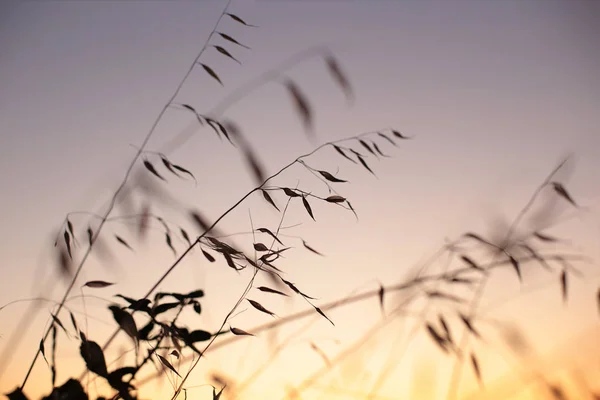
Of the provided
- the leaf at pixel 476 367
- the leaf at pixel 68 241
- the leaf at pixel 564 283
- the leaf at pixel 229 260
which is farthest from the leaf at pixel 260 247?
the leaf at pixel 564 283

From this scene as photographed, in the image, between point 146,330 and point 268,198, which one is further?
point 146,330

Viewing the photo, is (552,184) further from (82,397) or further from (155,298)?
(82,397)

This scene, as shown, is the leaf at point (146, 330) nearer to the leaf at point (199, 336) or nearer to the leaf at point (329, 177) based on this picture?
the leaf at point (199, 336)

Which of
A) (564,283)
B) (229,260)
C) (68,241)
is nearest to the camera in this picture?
(229,260)

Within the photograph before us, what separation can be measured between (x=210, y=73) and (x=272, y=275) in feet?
1.24

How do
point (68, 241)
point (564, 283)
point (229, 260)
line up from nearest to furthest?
point (229, 260) → point (68, 241) → point (564, 283)

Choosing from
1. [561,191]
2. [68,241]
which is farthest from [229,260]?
[561,191]

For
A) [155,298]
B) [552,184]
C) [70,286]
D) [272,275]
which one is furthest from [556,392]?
[70,286]

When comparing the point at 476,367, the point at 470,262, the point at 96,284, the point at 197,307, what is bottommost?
the point at 476,367

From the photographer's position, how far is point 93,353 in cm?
82

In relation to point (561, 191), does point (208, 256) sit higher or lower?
higher

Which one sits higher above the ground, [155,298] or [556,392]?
[155,298]

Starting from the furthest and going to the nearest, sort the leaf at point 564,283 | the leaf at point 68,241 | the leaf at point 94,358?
1. the leaf at point 564,283
2. the leaf at point 68,241
3. the leaf at point 94,358

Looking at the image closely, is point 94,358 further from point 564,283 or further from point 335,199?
point 564,283
